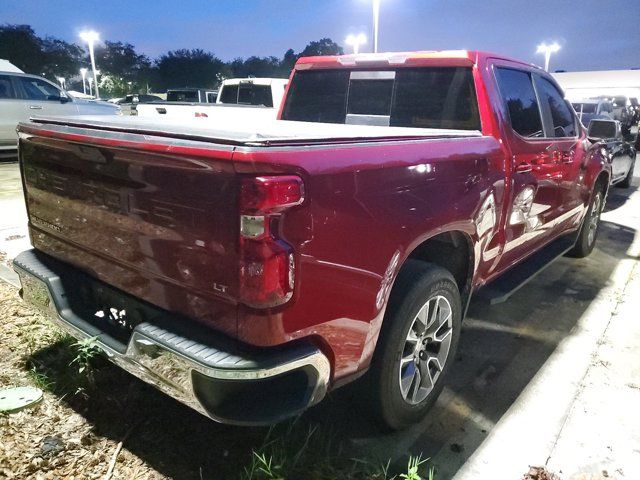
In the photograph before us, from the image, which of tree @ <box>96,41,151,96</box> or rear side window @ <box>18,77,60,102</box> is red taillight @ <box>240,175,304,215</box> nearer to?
rear side window @ <box>18,77,60,102</box>

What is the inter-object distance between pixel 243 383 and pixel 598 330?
3151mm

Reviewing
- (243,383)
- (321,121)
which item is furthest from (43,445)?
(321,121)

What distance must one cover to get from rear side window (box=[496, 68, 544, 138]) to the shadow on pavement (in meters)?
1.48

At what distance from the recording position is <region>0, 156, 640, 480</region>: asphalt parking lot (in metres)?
2.41

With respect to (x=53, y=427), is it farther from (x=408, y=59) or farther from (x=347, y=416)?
(x=408, y=59)

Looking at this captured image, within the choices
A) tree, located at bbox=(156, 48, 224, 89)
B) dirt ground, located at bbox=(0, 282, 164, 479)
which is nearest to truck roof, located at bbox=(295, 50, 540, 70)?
dirt ground, located at bbox=(0, 282, 164, 479)

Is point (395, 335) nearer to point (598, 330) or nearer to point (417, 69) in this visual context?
point (417, 69)

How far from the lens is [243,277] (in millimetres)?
1682

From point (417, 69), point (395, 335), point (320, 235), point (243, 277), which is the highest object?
point (417, 69)

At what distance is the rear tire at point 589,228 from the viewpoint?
16.7 ft

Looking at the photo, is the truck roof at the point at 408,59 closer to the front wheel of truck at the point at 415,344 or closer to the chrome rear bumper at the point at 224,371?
the front wheel of truck at the point at 415,344

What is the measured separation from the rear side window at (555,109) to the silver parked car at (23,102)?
11032mm

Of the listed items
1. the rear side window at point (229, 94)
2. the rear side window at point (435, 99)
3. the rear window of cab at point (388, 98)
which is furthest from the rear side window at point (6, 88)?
the rear side window at point (435, 99)

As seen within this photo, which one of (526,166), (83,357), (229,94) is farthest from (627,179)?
(83,357)
